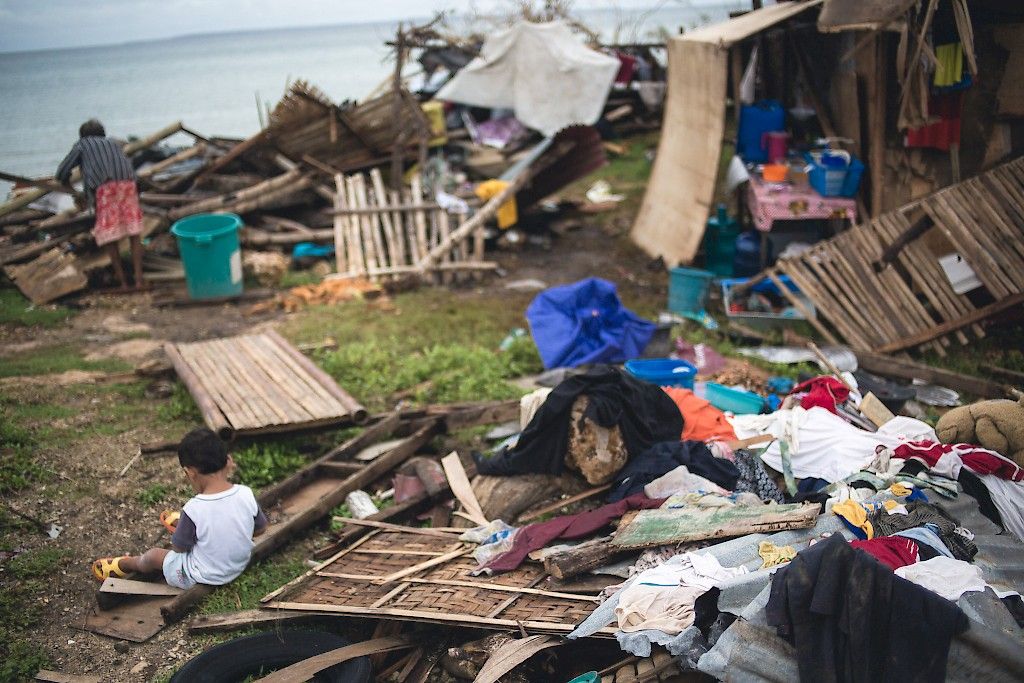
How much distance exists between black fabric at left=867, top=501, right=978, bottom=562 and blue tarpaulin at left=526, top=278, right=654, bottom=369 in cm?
356

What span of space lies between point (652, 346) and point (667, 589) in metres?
4.12

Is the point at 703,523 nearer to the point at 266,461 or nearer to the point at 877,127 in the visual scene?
the point at 266,461

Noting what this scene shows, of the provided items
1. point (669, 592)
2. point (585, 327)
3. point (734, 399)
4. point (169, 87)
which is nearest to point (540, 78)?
point (585, 327)

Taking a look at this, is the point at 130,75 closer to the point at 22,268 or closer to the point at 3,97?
the point at 3,97

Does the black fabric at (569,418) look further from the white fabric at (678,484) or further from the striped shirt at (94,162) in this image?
the striped shirt at (94,162)

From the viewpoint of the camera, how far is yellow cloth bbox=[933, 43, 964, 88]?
7.18 metres

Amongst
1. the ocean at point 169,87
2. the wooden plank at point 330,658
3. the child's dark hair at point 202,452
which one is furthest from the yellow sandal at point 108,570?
the ocean at point 169,87

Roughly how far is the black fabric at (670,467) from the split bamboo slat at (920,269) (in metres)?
2.99

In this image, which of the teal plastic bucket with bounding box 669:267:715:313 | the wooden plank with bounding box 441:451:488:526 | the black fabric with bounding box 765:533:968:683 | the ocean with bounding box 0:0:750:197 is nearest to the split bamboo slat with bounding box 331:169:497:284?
the ocean with bounding box 0:0:750:197

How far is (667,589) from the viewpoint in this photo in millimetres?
3783

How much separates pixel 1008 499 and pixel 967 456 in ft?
1.03

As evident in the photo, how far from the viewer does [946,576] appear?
→ 3486 mm

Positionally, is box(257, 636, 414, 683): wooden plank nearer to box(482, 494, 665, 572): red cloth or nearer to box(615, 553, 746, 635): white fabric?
box(482, 494, 665, 572): red cloth

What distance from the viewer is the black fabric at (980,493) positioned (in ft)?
14.0
